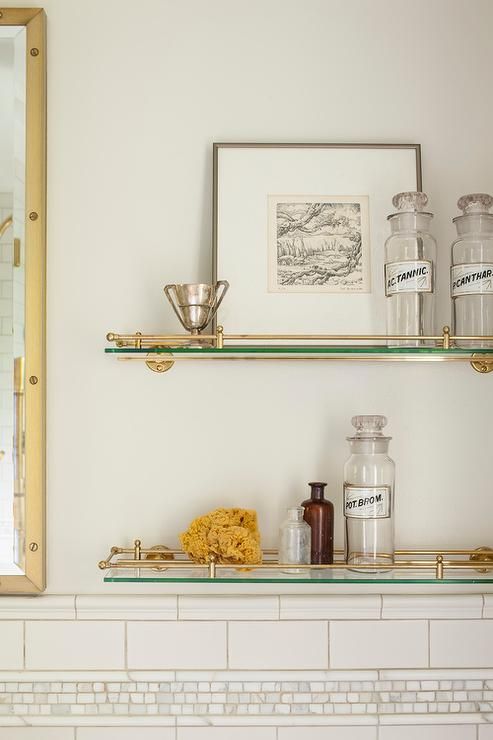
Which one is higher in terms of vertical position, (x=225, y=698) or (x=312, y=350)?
(x=312, y=350)

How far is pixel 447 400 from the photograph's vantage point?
1435mm

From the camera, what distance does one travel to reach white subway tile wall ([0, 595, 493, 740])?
1392 millimetres

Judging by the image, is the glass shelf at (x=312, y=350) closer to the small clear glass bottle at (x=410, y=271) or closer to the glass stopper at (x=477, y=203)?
the small clear glass bottle at (x=410, y=271)

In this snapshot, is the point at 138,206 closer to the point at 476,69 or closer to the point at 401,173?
the point at 401,173

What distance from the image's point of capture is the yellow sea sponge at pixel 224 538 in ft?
4.14

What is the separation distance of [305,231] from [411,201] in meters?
0.20

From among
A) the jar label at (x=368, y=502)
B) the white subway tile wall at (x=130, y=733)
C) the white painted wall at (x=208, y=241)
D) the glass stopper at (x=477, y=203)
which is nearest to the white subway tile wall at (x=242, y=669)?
the white subway tile wall at (x=130, y=733)

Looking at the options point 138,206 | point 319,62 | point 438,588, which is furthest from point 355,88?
point 438,588

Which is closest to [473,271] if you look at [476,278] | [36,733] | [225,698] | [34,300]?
[476,278]

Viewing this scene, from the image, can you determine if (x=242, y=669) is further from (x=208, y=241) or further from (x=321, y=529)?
(x=208, y=241)

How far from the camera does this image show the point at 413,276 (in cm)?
129

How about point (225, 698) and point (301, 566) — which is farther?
point (225, 698)

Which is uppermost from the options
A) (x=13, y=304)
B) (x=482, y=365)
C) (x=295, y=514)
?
(x=13, y=304)

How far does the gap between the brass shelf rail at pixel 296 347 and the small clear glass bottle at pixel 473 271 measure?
30 mm
